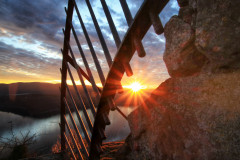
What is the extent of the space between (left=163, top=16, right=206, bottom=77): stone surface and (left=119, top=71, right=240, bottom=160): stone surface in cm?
8

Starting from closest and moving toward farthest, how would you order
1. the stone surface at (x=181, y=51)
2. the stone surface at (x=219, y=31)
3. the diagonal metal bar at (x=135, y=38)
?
1. the stone surface at (x=219, y=31)
2. the stone surface at (x=181, y=51)
3. the diagonal metal bar at (x=135, y=38)

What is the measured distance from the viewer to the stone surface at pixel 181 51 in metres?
0.81

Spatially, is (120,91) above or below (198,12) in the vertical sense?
below

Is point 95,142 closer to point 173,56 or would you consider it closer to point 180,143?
point 180,143

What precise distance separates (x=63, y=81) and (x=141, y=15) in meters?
2.97

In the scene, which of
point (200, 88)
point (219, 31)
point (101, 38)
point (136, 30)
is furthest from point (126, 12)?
point (200, 88)

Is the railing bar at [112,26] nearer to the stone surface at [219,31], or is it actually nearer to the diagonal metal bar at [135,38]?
the diagonal metal bar at [135,38]

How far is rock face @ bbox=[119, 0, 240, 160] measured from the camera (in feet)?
2.11

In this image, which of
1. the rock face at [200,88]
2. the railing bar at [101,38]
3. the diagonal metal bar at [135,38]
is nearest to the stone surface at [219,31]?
the rock face at [200,88]

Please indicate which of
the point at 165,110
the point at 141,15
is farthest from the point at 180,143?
the point at 141,15

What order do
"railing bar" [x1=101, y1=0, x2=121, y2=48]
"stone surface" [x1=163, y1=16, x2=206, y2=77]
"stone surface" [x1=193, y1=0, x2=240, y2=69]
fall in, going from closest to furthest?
"stone surface" [x1=193, y1=0, x2=240, y2=69]
"stone surface" [x1=163, y1=16, x2=206, y2=77]
"railing bar" [x1=101, y1=0, x2=121, y2=48]

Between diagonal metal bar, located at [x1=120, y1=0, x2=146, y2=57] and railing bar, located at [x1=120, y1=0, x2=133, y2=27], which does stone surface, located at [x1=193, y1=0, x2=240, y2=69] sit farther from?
railing bar, located at [x1=120, y1=0, x2=133, y2=27]

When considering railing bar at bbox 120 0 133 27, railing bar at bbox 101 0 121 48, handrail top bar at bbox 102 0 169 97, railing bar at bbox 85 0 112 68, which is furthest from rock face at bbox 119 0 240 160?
railing bar at bbox 85 0 112 68

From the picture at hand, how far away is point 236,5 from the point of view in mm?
634
